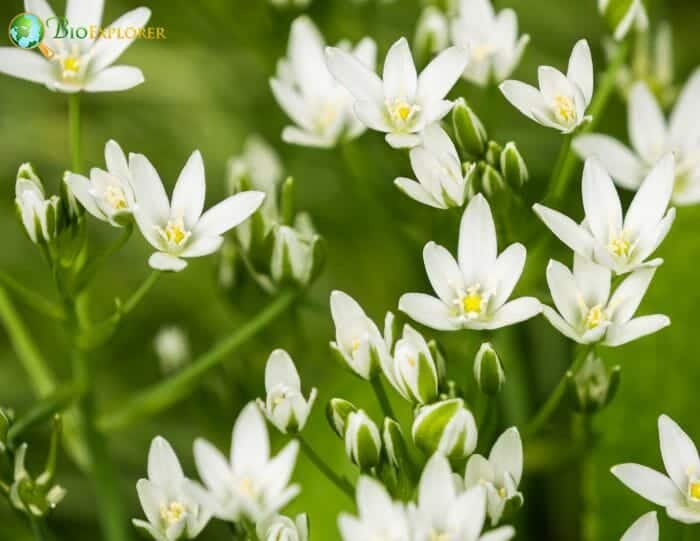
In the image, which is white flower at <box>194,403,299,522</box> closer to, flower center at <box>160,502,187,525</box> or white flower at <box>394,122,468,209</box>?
flower center at <box>160,502,187,525</box>

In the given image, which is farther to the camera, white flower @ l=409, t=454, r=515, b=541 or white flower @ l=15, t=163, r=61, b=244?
white flower @ l=15, t=163, r=61, b=244

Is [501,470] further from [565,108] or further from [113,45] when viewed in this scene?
[113,45]

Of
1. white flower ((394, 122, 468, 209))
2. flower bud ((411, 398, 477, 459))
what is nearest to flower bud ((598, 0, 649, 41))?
white flower ((394, 122, 468, 209))

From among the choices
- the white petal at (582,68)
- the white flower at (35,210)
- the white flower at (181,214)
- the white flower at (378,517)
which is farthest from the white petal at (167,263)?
the white petal at (582,68)

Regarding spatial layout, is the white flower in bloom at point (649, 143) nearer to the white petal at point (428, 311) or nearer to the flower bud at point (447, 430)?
the white petal at point (428, 311)

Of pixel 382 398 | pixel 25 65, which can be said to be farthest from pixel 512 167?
pixel 25 65
